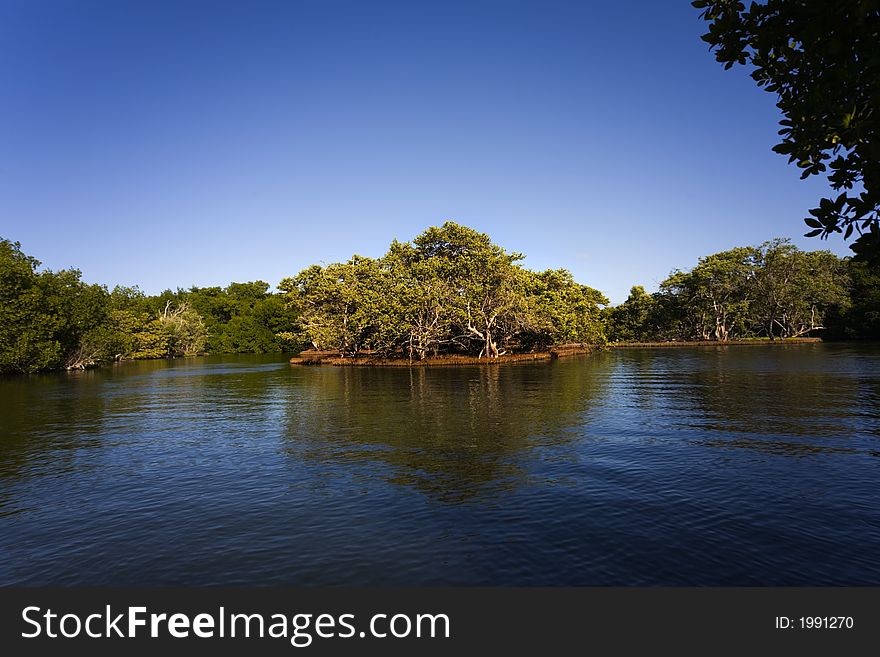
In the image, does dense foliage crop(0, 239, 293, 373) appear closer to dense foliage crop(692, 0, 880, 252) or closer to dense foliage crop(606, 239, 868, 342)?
dense foliage crop(692, 0, 880, 252)

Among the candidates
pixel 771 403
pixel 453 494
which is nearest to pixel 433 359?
pixel 771 403

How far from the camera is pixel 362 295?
93375mm

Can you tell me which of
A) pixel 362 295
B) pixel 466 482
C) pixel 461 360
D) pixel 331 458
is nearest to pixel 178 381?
pixel 362 295

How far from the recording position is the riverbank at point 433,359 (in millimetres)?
87125

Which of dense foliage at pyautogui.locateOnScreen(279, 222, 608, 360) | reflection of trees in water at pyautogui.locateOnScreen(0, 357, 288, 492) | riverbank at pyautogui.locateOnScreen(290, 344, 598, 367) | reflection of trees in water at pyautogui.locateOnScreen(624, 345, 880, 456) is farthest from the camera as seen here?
riverbank at pyautogui.locateOnScreen(290, 344, 598, 367)

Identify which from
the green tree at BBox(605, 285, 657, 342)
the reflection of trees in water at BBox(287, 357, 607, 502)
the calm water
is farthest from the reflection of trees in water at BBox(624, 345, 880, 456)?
the green tree at BBox(605, 285, 657, 342)

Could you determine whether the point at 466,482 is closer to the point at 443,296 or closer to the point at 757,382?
the point at 757,382

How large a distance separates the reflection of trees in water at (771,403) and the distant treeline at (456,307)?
2948 cm

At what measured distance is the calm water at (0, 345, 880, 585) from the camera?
12.3 metres

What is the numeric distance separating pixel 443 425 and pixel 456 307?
51.3 metres

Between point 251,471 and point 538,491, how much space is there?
461 inches

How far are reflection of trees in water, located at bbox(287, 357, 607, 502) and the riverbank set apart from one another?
28.4 m

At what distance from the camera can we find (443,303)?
271 feet

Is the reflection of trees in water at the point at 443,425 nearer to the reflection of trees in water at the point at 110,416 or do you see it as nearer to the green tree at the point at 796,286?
the reflection of trees in water at the point at 110,416
